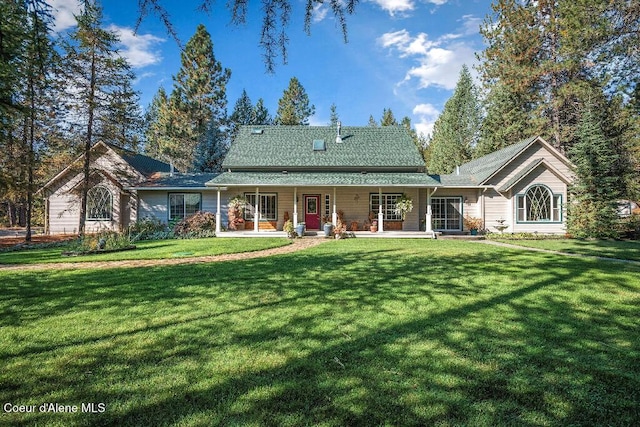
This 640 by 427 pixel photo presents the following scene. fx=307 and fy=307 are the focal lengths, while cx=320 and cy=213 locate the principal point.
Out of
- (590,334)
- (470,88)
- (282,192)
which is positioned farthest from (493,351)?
(470,88)

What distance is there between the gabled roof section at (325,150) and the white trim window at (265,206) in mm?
1715

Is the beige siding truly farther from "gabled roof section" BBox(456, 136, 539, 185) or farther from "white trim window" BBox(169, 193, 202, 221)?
"gabled roof section" BBox(456, 136, 539, 185)

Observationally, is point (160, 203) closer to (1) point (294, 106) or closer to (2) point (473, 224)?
(2) point (473, 224)

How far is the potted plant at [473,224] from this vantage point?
677 inches

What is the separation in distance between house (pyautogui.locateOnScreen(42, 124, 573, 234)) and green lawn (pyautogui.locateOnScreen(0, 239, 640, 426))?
37.5 ft

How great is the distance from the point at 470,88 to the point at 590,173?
2298cm

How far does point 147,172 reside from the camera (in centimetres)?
2080

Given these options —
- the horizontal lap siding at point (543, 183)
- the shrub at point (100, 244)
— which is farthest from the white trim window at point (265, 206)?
the horizontal lap siding at point (543, 183)

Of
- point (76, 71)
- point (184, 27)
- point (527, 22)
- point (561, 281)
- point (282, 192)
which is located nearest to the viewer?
point (184, 27)

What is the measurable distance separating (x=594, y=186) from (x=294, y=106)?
32.5m

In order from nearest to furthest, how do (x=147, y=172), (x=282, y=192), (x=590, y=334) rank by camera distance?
(x=590, y=334) → (x=282, y=192) → (x=147, y=172)

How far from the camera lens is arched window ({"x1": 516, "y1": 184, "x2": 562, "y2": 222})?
676 inches

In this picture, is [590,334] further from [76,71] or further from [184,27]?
[76,71]

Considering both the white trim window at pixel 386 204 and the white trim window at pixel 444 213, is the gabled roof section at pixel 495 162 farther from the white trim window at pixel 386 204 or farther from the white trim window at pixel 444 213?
the white trim window at pixel 386 204
